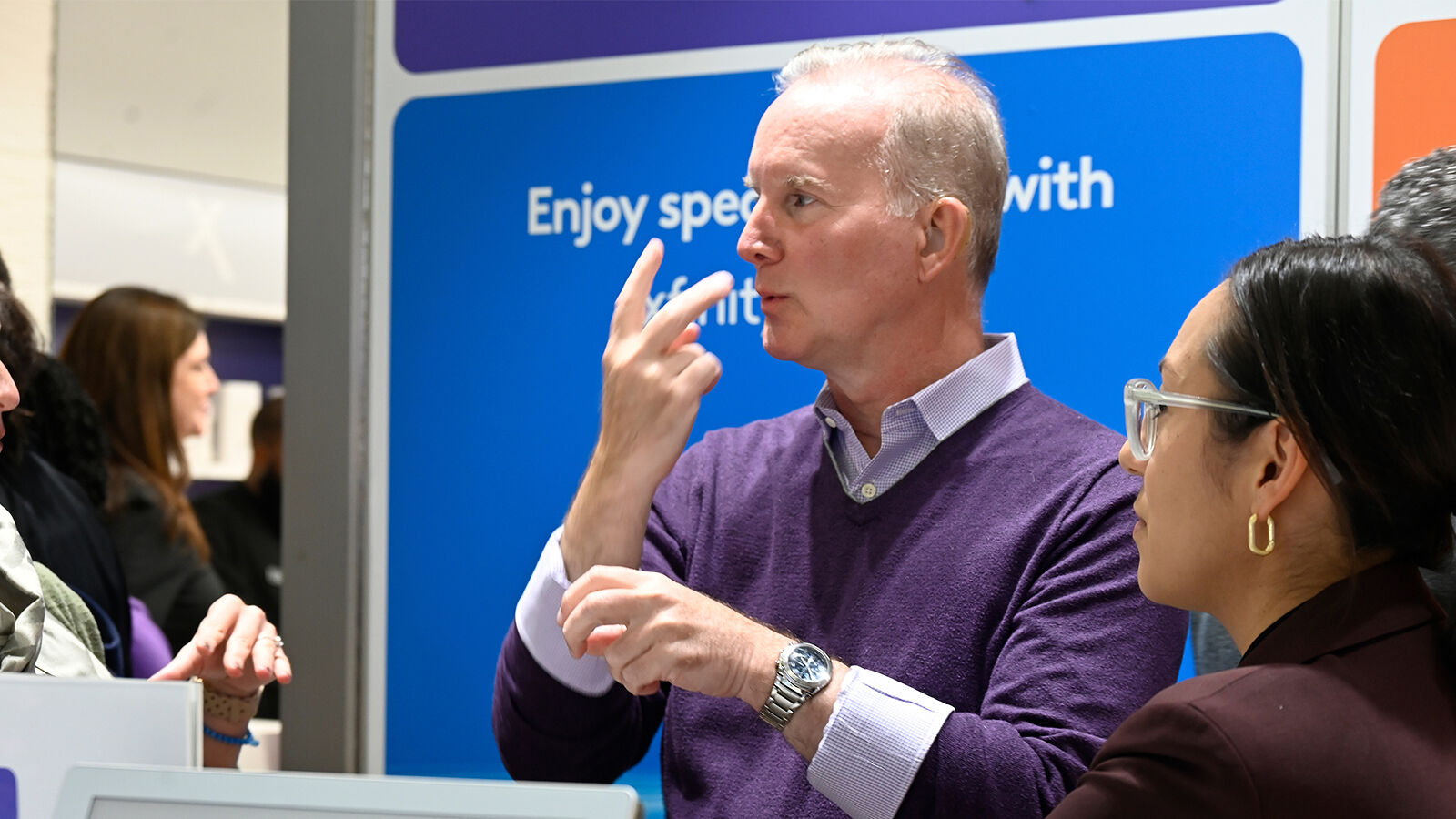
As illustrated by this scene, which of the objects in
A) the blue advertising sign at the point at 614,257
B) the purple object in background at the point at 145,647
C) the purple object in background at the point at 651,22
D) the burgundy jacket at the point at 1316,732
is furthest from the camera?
the purple object in background at the point at 145,647

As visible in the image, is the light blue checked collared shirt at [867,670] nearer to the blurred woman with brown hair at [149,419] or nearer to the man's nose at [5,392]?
the man's nose at [5,392]

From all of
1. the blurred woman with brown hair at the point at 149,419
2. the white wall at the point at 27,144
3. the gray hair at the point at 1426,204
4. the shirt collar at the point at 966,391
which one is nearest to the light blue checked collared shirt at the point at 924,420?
the shirt collar at the point at 966,391

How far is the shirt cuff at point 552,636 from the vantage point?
1.68m

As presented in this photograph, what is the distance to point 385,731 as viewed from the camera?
7.93ft

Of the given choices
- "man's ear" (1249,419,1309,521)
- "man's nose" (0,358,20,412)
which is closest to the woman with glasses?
"man's ear" (1249,419,1309,521)

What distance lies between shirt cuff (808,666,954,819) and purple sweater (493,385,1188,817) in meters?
0.02

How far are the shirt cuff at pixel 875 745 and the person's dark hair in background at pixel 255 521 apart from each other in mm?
3488

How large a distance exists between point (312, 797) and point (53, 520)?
1.26 meters

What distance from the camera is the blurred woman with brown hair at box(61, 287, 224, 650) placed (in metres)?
3.54

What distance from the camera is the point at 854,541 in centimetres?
170

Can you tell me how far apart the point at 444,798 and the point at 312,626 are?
1.65 meters

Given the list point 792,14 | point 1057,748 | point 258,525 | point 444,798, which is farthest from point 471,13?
point 258,525

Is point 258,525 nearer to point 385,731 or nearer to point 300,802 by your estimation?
point 385,731

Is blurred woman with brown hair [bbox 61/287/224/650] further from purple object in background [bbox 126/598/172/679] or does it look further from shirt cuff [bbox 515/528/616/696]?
shirt cuff [bbox 515/528/616/696]
